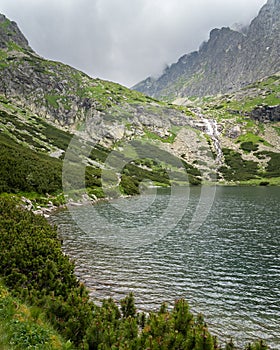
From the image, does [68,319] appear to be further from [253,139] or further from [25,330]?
[253,139]

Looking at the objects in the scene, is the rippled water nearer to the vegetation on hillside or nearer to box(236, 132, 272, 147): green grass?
the vegetation on hillside

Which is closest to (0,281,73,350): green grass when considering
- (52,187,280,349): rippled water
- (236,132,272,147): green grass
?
(52,187,280,349): rippled water

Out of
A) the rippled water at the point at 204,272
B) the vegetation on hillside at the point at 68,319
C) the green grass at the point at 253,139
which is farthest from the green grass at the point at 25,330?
the green grass at the point at 253,139

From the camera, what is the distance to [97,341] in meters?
8.19

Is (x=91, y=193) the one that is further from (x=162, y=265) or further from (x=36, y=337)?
(x=36, y=337)

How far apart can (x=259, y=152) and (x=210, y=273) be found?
564 feet

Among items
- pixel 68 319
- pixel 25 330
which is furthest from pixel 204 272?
pixel 25 330

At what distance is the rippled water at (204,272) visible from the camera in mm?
14406

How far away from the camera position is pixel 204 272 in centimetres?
2047

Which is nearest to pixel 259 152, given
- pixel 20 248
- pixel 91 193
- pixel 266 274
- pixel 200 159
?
pixel 200 159

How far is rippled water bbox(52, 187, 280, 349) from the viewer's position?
47.3 ft

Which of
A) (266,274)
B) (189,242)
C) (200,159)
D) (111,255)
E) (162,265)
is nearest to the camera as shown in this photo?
(266,274)

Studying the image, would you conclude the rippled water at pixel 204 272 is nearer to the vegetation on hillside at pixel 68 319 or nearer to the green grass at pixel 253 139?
the vegetation on hillside at pixel 68 319

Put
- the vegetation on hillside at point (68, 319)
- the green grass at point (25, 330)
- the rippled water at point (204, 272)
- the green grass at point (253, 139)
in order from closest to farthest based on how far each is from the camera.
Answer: the green grass at point (25, 330) → the vegetation on hillside at point (68, 319) → the rippled water at point (204, 272) → the green grass at point (253, 139)
